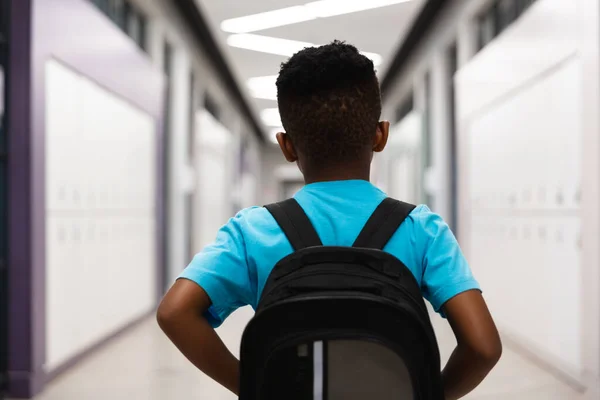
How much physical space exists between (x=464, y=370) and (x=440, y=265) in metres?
0.18

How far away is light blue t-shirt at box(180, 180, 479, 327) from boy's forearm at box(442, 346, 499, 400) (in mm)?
89

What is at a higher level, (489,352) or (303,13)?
(303,13)

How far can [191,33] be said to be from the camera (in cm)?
805

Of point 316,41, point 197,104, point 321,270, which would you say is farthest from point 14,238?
point 197,104

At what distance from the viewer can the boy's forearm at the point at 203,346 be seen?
1.04 meters

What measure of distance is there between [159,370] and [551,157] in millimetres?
2695

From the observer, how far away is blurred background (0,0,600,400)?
340cm

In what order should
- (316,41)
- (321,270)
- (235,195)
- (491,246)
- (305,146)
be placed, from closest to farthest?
(321,270), (305,146), (491,246), (316,41), (235,195)

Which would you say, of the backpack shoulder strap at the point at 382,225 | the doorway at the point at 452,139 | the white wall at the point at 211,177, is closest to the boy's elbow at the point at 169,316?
the backpack shoulder strap at the point at 382,225

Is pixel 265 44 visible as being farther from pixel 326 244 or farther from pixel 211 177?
pixel 326 244

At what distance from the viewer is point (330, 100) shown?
1.07 meters

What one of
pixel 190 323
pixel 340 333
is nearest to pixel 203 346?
pixel 190 323

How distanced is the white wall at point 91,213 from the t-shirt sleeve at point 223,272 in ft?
9.40

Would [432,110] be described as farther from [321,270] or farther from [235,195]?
[321,270]
